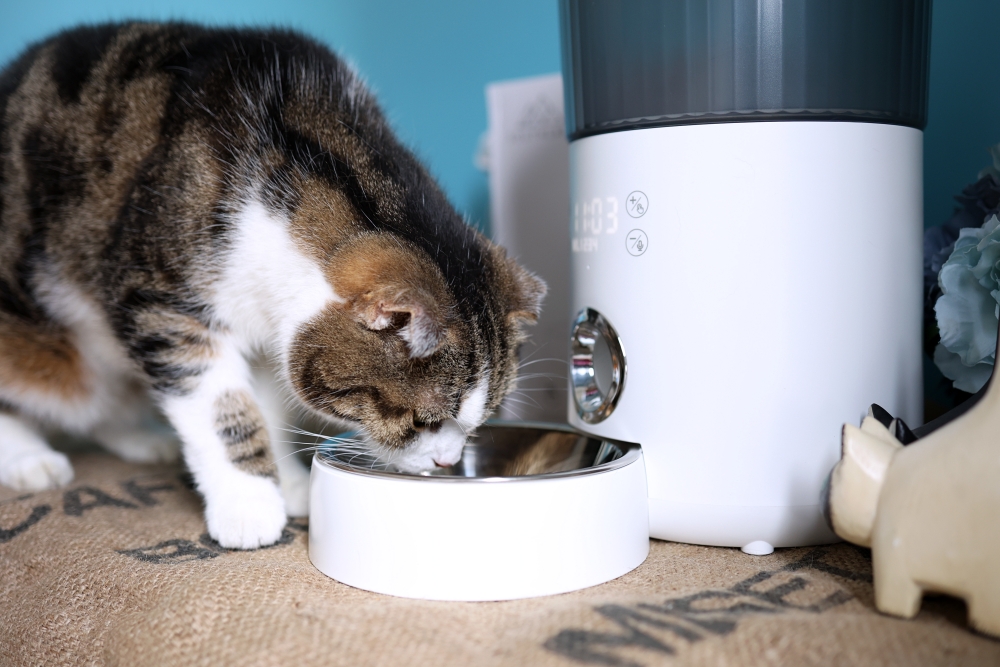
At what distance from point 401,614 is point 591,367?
40cm

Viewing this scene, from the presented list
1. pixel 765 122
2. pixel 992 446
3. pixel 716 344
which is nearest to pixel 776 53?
pixel 765 122

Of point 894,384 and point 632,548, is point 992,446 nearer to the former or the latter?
point 894,384

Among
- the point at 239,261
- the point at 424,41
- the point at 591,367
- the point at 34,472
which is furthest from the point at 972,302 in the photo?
the point at 34,472

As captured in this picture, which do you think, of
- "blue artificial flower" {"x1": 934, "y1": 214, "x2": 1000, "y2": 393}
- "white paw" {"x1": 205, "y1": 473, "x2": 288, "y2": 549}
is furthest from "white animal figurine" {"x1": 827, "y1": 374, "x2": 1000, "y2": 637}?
"white paw" {"x1": 205, "y1": 473, "x2": 288, "y2": 549}

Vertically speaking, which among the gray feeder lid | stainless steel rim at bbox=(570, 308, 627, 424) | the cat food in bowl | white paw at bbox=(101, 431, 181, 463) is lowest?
white paw at bbox=(101, 431, 181, 463)

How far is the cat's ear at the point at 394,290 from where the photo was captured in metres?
0.87

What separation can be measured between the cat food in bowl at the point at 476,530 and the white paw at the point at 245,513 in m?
0.13

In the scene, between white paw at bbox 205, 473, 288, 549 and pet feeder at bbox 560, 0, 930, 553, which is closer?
pet feeder at bbox 560, 0, 930, 553

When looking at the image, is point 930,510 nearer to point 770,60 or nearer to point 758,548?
point 758,548

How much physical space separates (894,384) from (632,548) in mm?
343

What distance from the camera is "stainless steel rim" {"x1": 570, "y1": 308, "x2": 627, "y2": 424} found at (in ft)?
3.26

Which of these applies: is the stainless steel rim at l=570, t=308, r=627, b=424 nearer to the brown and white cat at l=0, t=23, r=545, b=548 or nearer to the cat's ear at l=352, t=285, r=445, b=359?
the brown and white cat at l=0, t=23, r=545, b=548

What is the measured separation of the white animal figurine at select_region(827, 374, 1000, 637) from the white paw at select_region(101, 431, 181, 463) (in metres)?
1.15

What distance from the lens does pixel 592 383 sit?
1064 mm
